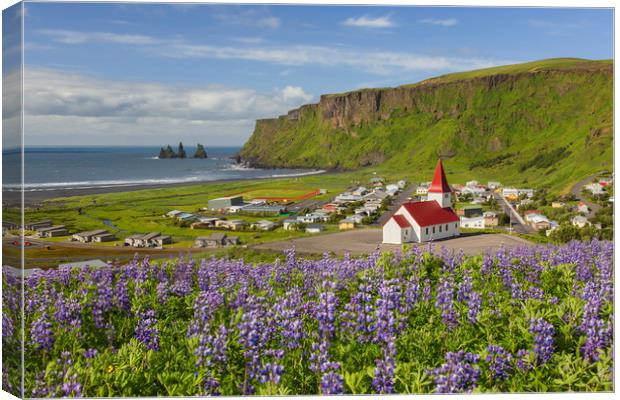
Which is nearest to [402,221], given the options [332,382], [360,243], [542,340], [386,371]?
[360,243]

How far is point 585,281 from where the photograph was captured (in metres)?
7.54

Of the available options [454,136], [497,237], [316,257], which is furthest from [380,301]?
[454,136]

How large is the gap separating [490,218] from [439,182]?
899 mm

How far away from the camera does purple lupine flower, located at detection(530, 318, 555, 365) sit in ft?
17.9

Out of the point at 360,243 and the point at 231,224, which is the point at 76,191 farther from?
the point at 360,243

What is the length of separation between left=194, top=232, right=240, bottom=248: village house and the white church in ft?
6.76

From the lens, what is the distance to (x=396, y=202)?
26.7 feet

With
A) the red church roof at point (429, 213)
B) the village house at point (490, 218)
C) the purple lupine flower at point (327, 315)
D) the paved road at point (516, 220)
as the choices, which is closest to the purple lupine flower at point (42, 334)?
the purple lupine flower at point (327, 315)

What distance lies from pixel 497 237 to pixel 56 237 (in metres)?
5.70

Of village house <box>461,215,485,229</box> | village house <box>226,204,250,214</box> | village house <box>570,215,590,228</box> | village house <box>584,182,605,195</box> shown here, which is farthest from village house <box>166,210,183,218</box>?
village house <box>584,182,605,195</box>

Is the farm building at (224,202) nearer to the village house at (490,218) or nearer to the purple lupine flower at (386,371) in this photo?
the village house at (490,218)

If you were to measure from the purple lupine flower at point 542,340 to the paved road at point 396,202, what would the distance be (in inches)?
112

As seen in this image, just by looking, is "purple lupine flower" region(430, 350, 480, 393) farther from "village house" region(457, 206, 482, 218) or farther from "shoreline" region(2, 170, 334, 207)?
"shoreline" region(2, 170, 334, 207)

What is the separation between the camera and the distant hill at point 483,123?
7.95 metres
